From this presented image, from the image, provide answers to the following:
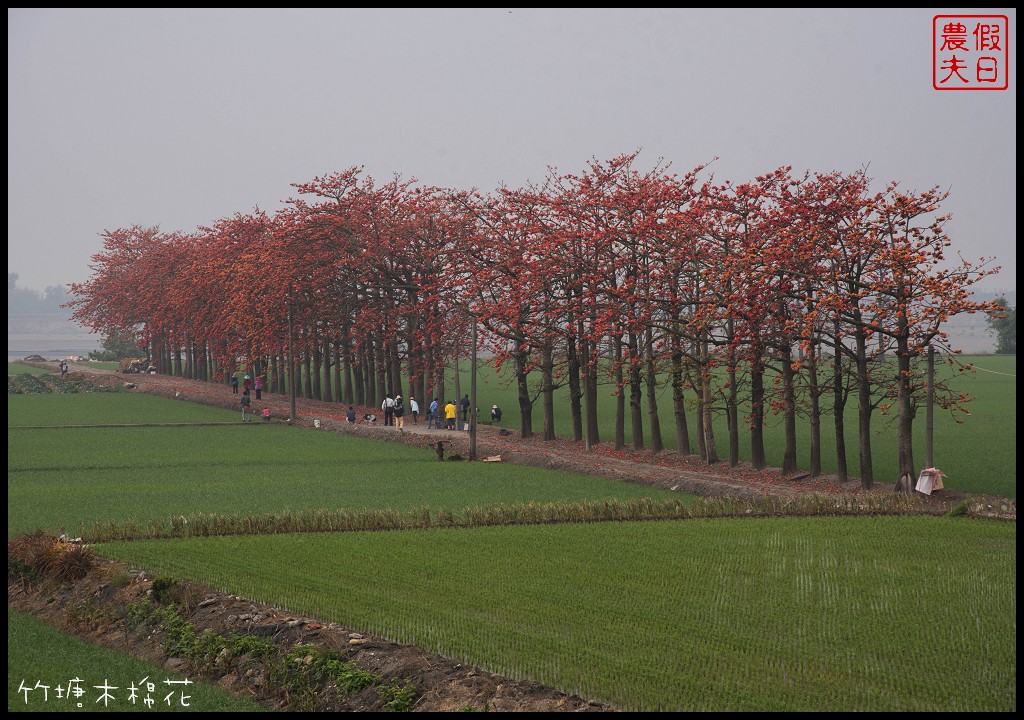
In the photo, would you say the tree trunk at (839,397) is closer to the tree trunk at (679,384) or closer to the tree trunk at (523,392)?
the tree trunk at (679,384)

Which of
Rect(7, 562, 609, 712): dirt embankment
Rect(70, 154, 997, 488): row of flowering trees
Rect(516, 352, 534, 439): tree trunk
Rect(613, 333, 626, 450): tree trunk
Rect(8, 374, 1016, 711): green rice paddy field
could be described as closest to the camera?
Rect(7, 562, 609, 712): dirt embankment

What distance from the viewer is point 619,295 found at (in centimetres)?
4325

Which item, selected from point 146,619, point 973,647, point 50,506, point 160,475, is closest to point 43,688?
point 146,619

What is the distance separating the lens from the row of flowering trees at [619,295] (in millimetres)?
34625

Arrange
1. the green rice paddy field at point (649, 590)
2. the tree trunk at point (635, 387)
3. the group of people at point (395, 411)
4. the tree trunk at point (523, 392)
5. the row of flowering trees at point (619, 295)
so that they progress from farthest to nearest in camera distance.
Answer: the group of people at point (395, 411) → the tree trunk at point (523, 392) → the tree trunk at point (635, 387) → the row of flowering trees at point (619, 295) → the green rice paddy field at point (649, 590)

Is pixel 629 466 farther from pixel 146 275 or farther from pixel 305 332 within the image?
pixel 146 275


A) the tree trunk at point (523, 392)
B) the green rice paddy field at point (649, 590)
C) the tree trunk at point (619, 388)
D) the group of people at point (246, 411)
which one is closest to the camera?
the green rice paddy field at point (649, 590)

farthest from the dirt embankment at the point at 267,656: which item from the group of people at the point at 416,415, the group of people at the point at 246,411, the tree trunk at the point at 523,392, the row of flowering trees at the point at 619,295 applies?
the group of people at the point at 246,411

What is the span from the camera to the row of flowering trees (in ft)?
114

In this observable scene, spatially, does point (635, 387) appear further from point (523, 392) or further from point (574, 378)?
point (523, 392)

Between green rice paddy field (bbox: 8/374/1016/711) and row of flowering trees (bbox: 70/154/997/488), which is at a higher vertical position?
row of flowering trees (bbox: 70/154/997/488)

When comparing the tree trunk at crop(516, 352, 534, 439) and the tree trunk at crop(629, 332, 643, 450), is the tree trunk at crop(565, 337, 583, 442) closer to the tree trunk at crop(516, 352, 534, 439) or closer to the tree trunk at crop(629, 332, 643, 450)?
the tree trunk at crop(516, 352, 534, 439)

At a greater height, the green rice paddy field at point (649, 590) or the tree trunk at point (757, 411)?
the tree trunk at point (757, 411)

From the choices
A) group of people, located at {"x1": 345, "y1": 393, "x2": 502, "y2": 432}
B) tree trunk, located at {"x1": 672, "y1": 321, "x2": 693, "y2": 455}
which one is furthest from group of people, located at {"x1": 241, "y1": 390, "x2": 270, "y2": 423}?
tree trunk, located at {"x1": 672, "y1": 321, "x2": 693, "y2": 455}
